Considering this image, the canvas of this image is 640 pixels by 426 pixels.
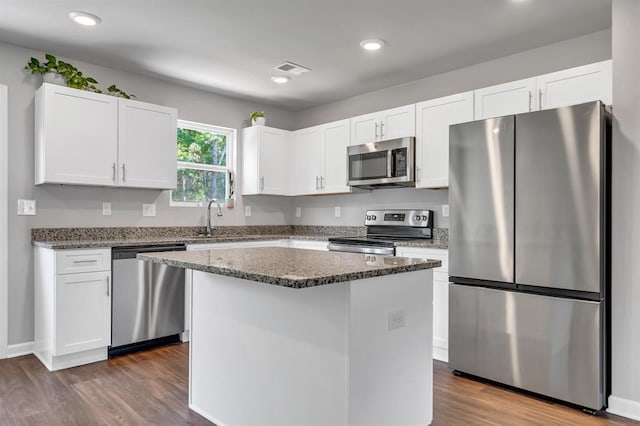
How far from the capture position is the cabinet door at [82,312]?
3.04 metres

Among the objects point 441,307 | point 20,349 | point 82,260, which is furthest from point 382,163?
point 20,349

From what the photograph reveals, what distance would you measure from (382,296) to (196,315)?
3.76 ft

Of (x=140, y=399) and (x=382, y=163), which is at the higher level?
(x=382, y=163)

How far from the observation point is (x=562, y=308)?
2.49 m

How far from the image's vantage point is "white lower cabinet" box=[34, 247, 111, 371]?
3035 millimetres

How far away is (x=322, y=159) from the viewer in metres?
4.64

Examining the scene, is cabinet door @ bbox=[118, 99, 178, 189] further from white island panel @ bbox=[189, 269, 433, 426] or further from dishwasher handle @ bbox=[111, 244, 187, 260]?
white island panel @ bbox=[189, 269, 433, 426]

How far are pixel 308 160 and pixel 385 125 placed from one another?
1112mm

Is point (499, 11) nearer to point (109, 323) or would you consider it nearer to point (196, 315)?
point (196, 315)

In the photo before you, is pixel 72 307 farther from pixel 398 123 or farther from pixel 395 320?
pixel 398 123

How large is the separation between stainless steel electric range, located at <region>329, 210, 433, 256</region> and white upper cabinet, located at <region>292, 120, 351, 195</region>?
1.51 ft

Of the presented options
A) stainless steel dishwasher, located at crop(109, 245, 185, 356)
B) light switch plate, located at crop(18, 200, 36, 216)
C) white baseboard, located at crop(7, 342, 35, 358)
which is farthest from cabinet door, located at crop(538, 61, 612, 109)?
white baseboard, located at crop(7, 342, 35, 358)

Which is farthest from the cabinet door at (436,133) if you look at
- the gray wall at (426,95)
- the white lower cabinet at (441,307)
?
the white lower cabinet at (441,307)

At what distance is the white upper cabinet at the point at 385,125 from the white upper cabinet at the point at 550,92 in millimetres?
637
